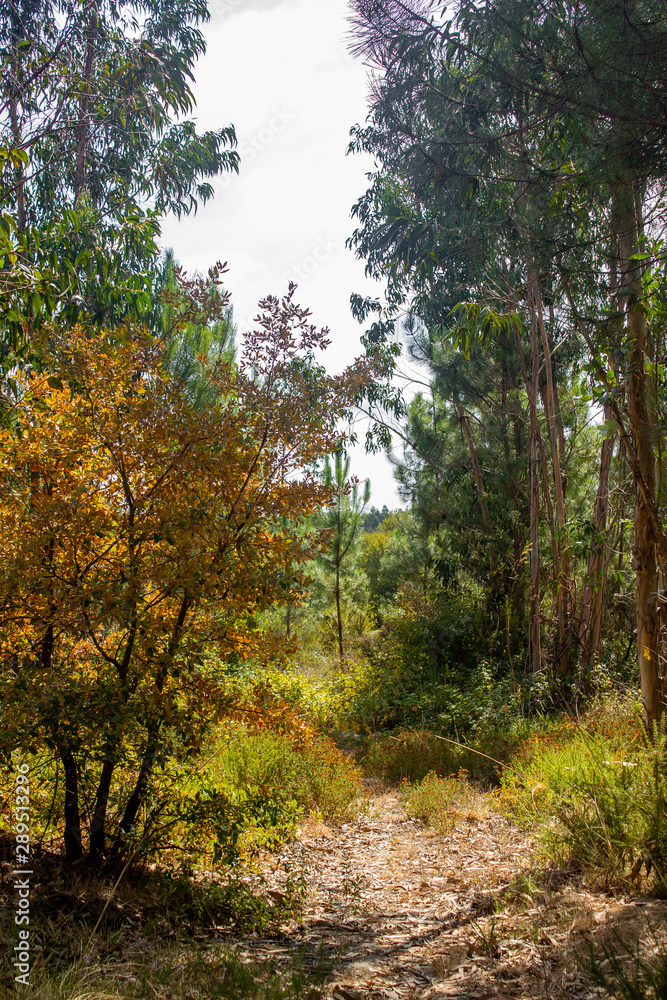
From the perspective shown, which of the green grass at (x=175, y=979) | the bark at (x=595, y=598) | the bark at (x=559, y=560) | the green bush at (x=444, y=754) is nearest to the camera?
the green grass at (x=175, y=979)

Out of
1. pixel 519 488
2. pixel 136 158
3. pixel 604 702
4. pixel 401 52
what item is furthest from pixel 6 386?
pixel 136 158

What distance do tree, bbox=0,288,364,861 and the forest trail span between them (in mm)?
1096

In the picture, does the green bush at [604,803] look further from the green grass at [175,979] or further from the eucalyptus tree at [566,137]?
the green grass at [175,979]

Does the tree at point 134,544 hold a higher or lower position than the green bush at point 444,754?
higher

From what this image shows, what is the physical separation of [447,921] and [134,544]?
243 centimetres

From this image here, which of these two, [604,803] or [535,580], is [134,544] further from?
[535,580]

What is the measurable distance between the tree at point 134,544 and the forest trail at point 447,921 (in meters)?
1.10

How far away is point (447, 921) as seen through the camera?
3.12 meters

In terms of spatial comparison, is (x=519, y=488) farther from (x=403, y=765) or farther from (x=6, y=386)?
(x=6, y=386)

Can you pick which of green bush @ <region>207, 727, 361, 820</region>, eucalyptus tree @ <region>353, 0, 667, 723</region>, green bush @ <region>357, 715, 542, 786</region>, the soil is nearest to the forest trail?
the soil

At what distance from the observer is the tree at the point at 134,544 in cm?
260

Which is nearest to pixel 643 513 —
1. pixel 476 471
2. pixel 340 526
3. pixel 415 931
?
pixel 415 931

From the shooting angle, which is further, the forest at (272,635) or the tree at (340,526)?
the tree at (340,526)

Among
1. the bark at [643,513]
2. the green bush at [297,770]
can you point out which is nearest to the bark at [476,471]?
the green bush at [297,770]
